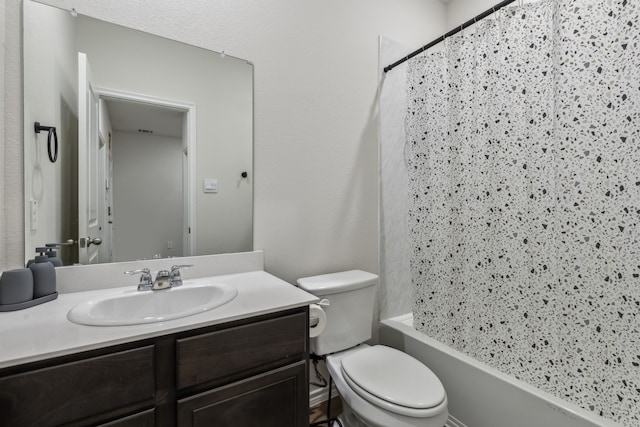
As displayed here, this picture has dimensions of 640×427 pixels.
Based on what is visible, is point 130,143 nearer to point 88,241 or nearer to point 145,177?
point 145,177

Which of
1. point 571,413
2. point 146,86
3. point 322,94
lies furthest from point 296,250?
point 571,413

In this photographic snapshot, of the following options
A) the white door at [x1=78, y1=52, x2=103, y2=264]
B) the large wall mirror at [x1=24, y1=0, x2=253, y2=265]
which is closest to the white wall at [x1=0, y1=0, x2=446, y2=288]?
the large wall mirror at [x1=24, y1=0, x2=253, y2=265]

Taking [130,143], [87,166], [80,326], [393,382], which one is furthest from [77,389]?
[393,382]

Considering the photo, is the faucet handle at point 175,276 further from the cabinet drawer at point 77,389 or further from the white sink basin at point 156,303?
the cabinet drawer at point 77,389

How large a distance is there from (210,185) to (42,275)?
2.29 ft

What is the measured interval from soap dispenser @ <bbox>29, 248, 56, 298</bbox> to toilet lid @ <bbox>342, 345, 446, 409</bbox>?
1.19 metres

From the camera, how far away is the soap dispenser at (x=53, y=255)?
1.08 meters

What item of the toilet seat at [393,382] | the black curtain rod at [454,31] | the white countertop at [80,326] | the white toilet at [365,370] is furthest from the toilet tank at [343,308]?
the black curtain rod at [454,31]

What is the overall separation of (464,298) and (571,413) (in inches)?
21.8

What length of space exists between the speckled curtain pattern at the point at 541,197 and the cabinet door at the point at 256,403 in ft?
3.12

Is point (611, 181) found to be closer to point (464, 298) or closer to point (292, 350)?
point (464, 298)

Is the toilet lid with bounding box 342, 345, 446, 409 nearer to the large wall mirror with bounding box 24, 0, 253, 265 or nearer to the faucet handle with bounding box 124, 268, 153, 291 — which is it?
the large wall mirror with bounding box 24, 0, 253, 265

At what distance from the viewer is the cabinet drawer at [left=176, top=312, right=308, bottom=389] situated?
851 mm

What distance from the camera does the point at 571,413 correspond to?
1.12m
